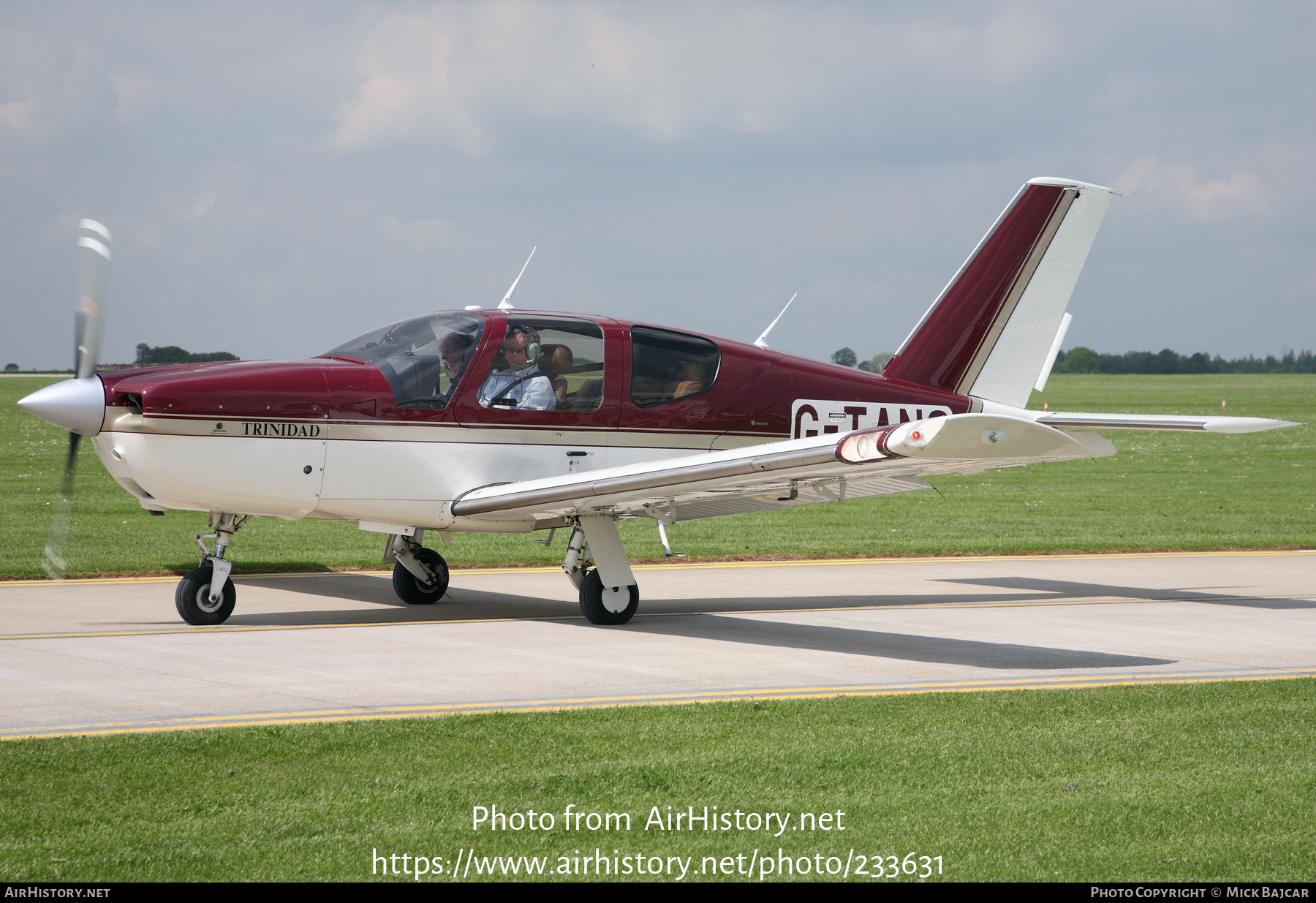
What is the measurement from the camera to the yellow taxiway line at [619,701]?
6.83 metres

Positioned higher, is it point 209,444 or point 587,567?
point 209,444

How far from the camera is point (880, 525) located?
2034cm

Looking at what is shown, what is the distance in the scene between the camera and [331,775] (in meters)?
6.01

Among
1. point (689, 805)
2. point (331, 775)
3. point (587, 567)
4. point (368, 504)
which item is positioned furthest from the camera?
point (587, 567)

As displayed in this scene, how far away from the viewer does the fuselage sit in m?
9.67

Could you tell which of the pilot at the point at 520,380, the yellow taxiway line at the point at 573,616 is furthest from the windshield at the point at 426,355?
the yellow taxiway line at the point at 573,616

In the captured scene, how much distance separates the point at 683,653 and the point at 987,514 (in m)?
→ 13.3

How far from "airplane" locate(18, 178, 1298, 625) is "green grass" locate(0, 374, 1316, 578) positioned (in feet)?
14.1

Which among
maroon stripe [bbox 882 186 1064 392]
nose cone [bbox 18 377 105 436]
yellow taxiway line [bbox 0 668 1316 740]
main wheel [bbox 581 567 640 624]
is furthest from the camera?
maroon stripe [bbox 882 186 1064 392]

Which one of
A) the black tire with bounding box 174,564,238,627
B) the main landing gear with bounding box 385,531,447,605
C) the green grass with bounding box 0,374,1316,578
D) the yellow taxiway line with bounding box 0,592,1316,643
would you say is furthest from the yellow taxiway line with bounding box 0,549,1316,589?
the black tire with bounding box 174,564,238,627

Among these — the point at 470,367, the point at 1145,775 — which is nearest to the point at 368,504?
the point at 470,367

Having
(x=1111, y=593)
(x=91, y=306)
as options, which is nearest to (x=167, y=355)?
(x=91, y=306)

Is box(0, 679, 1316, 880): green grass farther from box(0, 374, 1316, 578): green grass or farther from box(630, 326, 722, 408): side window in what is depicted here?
box(0, 374, 1316, 578): green grass

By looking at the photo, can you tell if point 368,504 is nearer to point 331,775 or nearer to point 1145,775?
point 331,775
